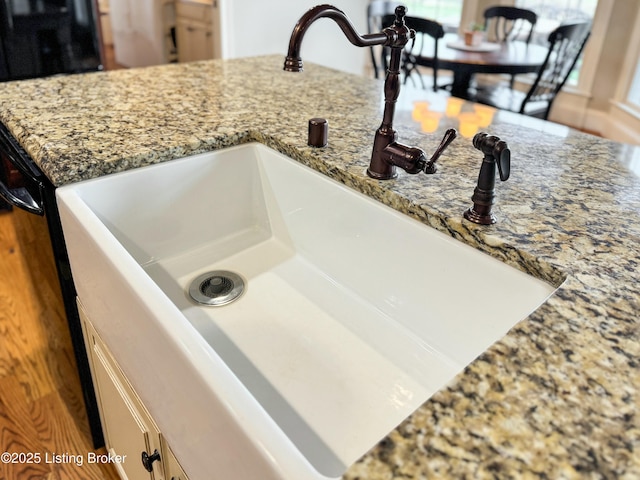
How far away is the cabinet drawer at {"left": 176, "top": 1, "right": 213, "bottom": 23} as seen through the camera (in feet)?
14.5

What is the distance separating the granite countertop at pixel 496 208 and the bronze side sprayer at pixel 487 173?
0.09 feet

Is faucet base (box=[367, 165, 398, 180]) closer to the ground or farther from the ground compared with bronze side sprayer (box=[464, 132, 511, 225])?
closer to the ground

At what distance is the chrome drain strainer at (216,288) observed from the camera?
3.55 feet

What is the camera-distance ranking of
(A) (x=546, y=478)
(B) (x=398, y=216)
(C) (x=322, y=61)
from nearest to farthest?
(A) (x=546, y=478)
(B) (x=398, y=216)
(C) (x=322, y=61)

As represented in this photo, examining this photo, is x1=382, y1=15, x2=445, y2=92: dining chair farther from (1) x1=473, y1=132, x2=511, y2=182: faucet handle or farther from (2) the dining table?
(1) x1=473, y1=132, x2=511, y2=182: faucet handle

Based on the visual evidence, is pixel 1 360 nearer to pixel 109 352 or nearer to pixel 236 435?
pixel 109 352

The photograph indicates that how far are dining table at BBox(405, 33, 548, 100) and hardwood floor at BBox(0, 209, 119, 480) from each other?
8.21 ft

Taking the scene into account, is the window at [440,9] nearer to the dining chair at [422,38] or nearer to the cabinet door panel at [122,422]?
the dining chair at [422,38]

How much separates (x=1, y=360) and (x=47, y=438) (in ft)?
1.46

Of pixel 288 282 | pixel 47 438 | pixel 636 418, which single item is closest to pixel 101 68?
pixel 47 438

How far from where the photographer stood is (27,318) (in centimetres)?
201

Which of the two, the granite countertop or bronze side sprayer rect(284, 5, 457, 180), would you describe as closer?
the granite countertop

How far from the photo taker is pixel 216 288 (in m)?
1.11

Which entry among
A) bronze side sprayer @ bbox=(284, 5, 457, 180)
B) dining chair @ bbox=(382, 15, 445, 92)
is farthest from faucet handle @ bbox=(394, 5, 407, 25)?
dining chair @ bbox=(382, 15, 445, 92)
